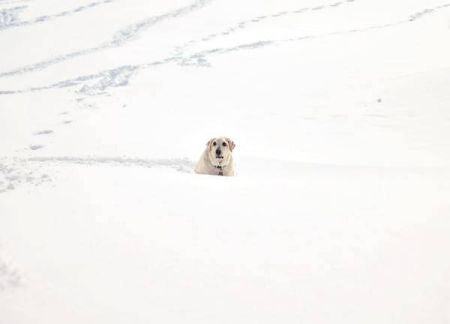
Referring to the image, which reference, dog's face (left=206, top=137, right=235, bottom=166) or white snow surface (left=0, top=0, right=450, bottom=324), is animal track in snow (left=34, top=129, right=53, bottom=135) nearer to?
white snow surface (left=0, top=0, right=450, bottom=324)

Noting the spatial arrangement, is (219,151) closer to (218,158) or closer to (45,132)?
(218,158)

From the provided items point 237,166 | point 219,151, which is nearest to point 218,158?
point 219,151

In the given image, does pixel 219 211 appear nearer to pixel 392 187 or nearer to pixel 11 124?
pixel 392 187

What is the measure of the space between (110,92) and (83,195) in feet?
47.9

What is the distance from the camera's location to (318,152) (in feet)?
36.0

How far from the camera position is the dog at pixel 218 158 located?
848 centimetres

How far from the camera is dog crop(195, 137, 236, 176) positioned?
27.8 feet

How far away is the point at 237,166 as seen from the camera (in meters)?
10.6

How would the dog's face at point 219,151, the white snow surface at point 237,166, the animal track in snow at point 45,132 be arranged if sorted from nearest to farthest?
the white snow surface at point 237,166 → the dog's face at point 219,151 → the animal track in snow at point 45,132

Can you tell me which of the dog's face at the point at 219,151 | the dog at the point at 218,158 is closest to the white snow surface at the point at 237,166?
the dog at the point at 218,158

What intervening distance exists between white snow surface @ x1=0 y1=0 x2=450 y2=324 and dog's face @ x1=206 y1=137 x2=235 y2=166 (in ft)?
2.52

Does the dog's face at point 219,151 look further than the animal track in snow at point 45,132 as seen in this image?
No

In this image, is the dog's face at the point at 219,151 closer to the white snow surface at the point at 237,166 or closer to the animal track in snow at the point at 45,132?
the white snow surface at the point at 237,166

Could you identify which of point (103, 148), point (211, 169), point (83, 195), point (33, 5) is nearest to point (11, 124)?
point (103, 148)
